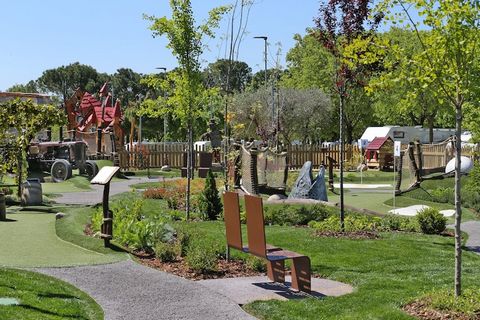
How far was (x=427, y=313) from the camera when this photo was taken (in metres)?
7.80

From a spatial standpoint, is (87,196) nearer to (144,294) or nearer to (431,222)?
(431,222)

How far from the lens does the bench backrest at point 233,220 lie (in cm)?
1055

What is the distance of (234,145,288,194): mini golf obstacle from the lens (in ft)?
72.3

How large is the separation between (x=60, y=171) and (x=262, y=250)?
75.0 feet

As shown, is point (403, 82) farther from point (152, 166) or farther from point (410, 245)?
point (152, 166)

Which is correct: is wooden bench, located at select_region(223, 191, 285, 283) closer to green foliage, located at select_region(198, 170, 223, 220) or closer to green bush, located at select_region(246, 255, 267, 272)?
green bush, located at select_region(246, 255, 267, 272)

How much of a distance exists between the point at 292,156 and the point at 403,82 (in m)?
36.0

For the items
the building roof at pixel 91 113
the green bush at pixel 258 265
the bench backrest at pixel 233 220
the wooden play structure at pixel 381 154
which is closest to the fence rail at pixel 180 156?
the wooden play structure at pixel 381 154

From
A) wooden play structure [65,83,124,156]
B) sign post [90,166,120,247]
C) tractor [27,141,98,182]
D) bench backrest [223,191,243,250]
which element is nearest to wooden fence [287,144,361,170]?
wooden play structure [65,83,124,156]

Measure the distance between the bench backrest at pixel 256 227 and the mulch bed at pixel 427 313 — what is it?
221 cm

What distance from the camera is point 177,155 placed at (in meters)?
44.4

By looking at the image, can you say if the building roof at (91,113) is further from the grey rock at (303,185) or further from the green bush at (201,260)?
the green bush at (201,260)

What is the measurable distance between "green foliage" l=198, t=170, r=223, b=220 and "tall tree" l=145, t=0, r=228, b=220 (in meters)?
0.53

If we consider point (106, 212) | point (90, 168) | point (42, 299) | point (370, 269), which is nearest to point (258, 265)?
point (370, 269)
